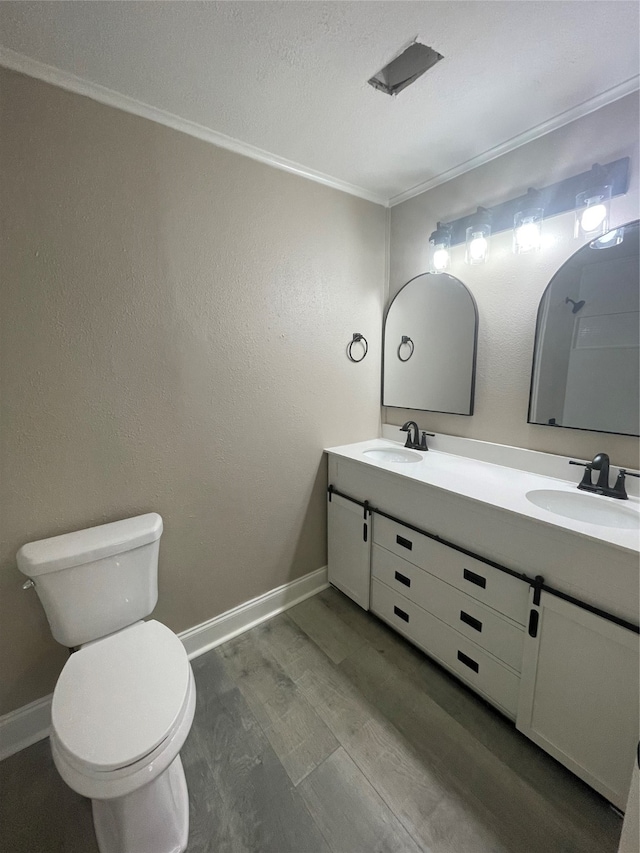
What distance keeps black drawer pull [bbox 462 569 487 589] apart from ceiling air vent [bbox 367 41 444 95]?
1746 millimetres

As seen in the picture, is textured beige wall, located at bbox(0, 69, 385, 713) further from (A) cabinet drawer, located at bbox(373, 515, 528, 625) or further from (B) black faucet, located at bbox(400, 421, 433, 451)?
(A) cabinet drawer, located at bbox(373, 515, 528, 625)

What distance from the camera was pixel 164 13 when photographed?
98cm

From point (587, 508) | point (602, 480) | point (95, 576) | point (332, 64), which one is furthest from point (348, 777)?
point (332, 64)

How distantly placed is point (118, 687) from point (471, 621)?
1231mm

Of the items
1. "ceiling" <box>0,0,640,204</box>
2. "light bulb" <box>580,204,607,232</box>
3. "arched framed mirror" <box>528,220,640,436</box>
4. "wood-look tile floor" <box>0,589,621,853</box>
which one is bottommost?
"wood-look tile floor" <box>0,589,621,853</box>

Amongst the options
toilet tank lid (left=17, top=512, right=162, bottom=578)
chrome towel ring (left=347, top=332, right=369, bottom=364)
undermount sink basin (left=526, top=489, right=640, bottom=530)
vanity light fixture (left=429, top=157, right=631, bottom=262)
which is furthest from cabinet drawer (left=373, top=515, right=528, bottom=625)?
vanity light fixture (left=429, top=157, right=631, bottom=262)

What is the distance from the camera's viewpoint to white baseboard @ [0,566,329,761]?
1.33 meters

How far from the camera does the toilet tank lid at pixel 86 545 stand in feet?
3.87

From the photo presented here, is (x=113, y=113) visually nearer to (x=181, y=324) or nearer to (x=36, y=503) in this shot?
(x=181, y=324)

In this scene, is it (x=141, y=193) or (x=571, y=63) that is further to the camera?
(x=141, y=193)

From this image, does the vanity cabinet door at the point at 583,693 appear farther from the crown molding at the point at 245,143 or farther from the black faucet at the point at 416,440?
the crown molding at the point at 245,143

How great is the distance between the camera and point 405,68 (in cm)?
119

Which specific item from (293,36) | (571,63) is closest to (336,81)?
(293,36)

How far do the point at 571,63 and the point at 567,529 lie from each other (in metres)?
1.47
